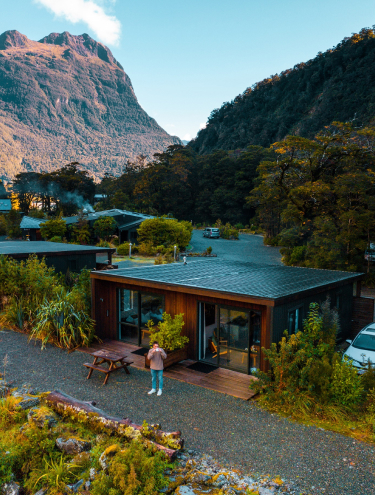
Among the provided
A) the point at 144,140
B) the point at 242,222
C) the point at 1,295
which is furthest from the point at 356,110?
the point at 144,140

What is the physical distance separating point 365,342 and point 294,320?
1821 millimetres

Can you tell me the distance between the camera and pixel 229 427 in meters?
6.20

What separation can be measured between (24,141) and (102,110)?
5628 cm

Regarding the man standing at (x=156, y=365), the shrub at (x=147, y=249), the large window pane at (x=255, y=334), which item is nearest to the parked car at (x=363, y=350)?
the large window pane at (x=255, y=334)

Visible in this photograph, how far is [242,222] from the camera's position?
5953cm

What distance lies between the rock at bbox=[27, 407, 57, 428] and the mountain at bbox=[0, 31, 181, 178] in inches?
5392

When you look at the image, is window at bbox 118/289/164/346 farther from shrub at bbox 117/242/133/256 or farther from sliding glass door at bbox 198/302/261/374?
shrub at bbox 117/242/133/256

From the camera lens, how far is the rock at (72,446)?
17.7 ft

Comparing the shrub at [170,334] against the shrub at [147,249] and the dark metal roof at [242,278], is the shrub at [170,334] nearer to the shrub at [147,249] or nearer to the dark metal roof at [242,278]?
the dark metal roof at [242,278]

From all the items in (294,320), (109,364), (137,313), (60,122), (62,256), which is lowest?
(109,364)

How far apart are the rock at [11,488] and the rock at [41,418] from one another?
3.10ft

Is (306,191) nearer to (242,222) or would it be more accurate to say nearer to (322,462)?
(322,462)

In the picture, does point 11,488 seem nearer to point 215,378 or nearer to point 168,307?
point 215,378

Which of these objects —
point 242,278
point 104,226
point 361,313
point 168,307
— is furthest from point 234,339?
point 104,226
